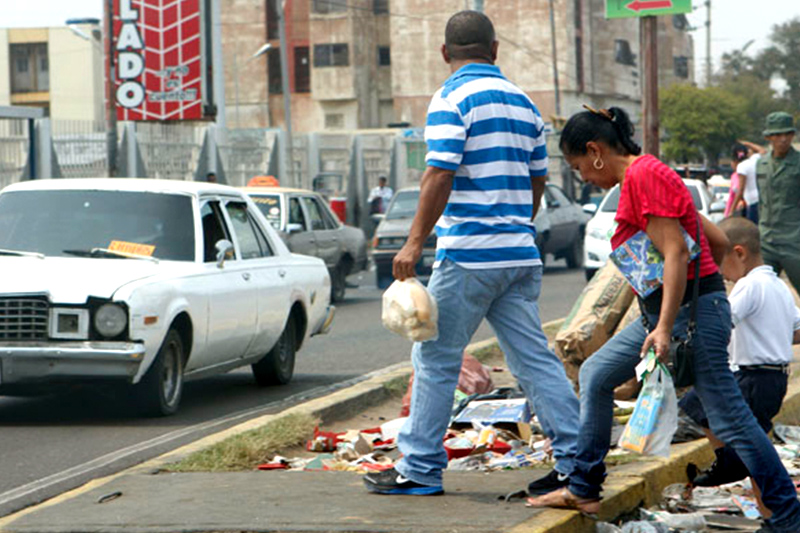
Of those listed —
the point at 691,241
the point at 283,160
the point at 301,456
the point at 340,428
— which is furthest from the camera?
the point at 283,160

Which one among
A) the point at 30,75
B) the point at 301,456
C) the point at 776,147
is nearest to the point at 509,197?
the point at 301,456

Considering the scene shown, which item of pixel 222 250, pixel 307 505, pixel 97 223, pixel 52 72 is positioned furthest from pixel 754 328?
pixel 52 72

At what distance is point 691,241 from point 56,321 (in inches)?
190

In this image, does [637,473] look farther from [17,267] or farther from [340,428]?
[17,267]

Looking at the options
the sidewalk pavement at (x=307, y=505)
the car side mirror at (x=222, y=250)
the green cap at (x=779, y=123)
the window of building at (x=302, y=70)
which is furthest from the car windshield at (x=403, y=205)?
the window of building at (x=302, y=70)

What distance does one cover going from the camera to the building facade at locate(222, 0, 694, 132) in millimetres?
69938

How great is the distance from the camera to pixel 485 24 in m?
6.11

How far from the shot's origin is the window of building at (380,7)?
75.2 metres

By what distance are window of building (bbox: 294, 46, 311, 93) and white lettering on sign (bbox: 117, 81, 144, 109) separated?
123ft

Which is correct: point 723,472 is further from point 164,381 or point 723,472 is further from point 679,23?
point 679,23

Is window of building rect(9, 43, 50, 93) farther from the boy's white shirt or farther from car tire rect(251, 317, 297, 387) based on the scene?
the boy's white shirt

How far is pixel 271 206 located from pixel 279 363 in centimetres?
864

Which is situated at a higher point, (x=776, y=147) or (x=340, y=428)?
(x=776, y=147)

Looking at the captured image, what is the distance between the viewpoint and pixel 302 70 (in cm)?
7681
